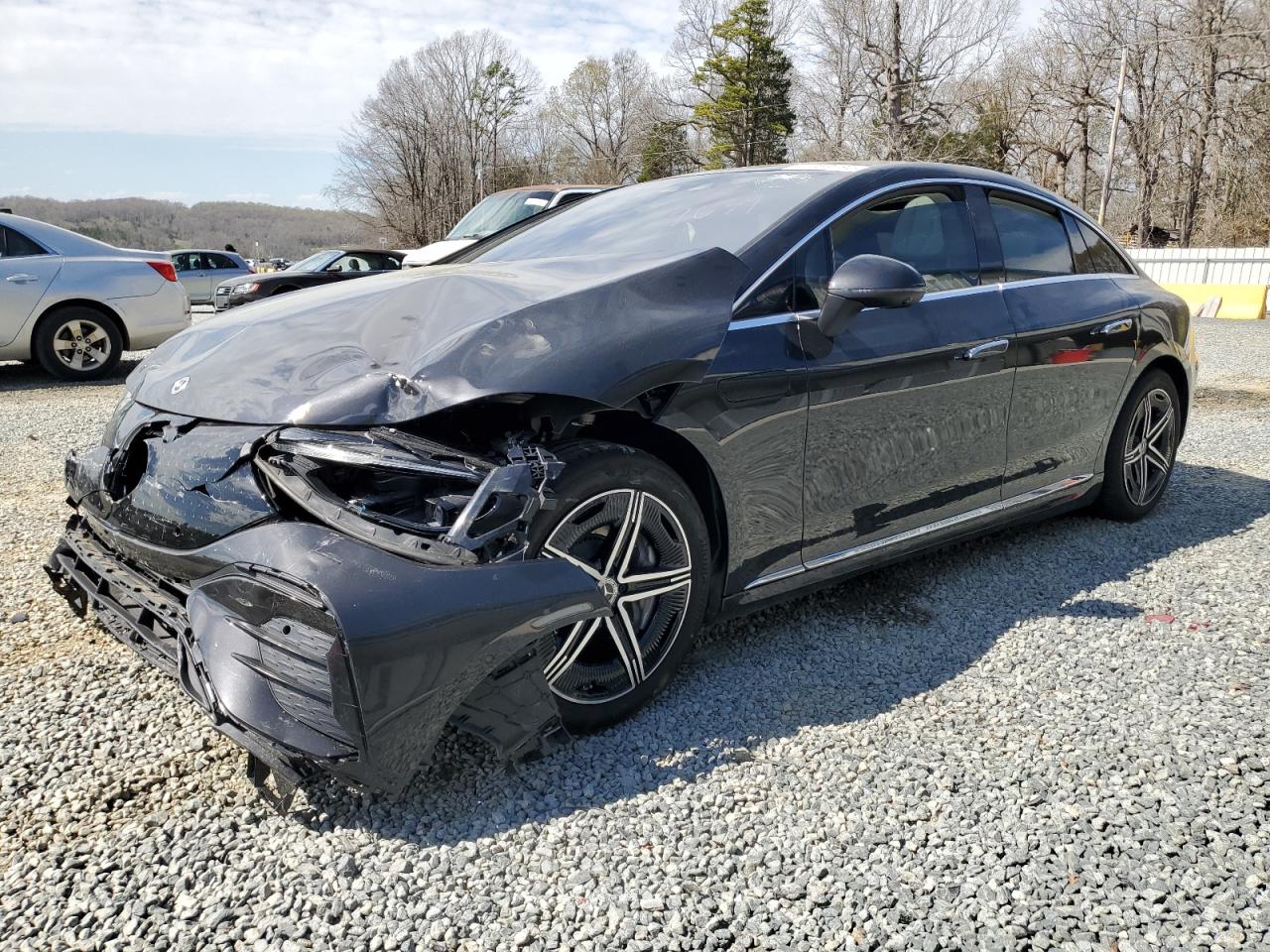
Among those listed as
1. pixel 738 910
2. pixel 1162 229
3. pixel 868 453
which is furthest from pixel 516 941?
pixel 1162 229

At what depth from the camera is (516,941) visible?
181 centimetres

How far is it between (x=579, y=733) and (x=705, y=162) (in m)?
49.8

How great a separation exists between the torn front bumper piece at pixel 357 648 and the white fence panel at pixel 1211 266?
76.6ft

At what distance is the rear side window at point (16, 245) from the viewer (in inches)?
333

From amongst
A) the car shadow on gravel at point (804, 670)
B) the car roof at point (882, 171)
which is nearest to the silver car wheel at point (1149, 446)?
the car shadow on gravel at point (804, 670)

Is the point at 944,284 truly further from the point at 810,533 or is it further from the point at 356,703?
the point at 356,703

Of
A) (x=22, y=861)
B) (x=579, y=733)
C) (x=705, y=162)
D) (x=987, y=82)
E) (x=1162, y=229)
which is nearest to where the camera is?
(x=22, y=861)

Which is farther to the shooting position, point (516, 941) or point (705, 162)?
point (705, 162)

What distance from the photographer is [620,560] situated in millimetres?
2514

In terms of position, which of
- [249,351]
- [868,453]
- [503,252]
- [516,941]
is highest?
[503,252]

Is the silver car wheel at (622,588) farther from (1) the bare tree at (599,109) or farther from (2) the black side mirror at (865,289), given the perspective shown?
(1) the bare tree at (599,109)

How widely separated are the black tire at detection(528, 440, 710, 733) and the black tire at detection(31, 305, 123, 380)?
8248 millimetres

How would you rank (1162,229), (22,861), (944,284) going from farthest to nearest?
(1162,229)
(944,284)
(22,861)

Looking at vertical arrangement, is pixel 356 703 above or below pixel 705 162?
below
